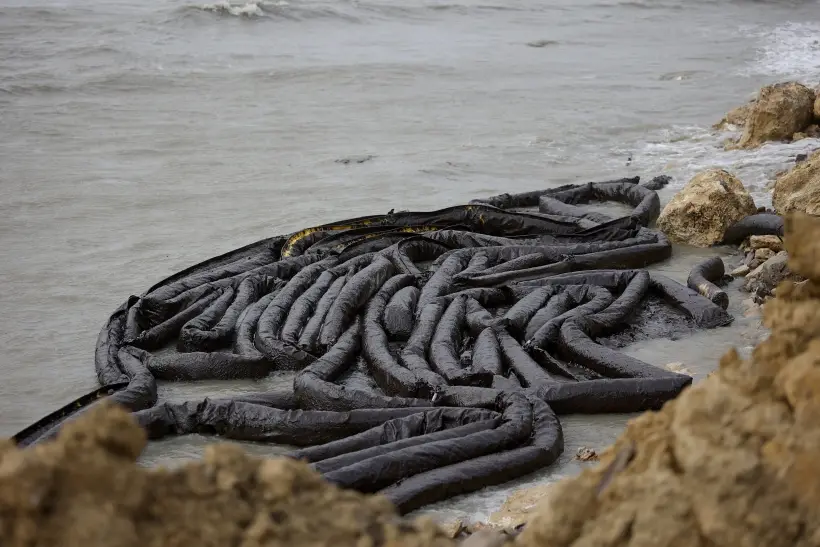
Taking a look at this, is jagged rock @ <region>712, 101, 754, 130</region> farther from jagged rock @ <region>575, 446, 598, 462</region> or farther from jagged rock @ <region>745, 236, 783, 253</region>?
jagged rock @ <region>575, 446, 598, 462</region>

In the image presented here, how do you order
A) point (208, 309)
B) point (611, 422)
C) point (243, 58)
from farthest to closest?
point (243, 58) → point (208, 309) → point (611, 422)

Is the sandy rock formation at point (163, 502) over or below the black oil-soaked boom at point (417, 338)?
over

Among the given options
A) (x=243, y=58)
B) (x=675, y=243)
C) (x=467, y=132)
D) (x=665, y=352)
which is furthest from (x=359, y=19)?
(x=665, y=352)

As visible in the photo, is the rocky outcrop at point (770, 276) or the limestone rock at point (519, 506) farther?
the rocky outcrop at point (770, 276)

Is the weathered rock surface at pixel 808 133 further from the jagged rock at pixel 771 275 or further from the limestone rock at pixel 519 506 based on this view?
the limestone rock at pixel 519 506

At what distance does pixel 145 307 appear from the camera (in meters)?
6.75

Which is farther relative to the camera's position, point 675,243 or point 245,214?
point 245,214

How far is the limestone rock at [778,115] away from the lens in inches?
412

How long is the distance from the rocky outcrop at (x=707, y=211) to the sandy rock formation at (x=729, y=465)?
19.5 feet

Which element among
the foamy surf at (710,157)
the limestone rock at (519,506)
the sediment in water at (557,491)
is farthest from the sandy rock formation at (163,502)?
the foamy surf at (710,157)

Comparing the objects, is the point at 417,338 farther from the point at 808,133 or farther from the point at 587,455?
the point at 808,133

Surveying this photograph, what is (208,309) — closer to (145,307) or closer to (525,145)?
(145,307)

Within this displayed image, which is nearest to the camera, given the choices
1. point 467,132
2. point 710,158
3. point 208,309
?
point 208,309

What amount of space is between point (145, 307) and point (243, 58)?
1217cm
